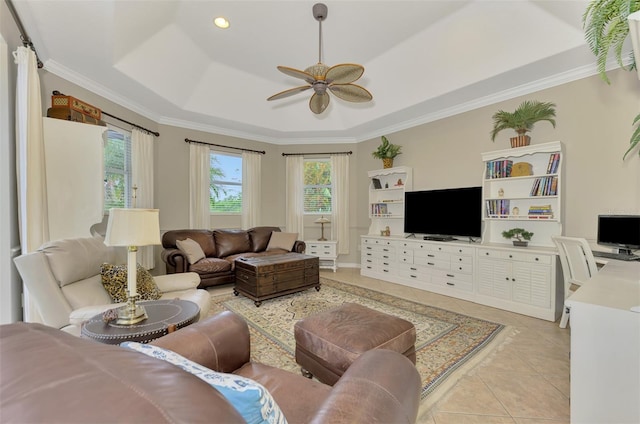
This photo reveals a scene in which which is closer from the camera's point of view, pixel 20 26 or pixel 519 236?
pixel 20 26

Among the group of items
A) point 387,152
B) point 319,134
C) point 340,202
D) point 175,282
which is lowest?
point 175,282

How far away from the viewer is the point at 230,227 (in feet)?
18.9

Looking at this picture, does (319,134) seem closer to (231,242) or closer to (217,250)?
(231,242)

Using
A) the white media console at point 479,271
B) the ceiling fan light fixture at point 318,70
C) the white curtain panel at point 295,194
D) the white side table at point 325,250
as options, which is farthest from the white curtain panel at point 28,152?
the white media console at point 479,271

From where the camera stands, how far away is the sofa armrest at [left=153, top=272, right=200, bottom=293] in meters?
2.56

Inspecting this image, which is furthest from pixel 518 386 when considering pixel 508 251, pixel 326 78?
pixel 326 78

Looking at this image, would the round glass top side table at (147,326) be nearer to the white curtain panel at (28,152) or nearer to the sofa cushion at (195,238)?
the white curtain panel at (28,152)

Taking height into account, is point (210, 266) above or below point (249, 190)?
below

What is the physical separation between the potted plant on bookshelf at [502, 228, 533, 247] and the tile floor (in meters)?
0.97

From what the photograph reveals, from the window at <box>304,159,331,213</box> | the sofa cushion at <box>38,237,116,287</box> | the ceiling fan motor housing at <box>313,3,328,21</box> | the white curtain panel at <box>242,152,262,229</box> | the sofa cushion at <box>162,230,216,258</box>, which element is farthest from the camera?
the window at <box>304,159,331,213</box>

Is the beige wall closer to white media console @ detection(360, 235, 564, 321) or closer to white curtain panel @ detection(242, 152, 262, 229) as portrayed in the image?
white curtain panel @ detection(242, 152, 262, 229)

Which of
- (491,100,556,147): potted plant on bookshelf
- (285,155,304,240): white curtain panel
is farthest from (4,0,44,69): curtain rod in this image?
(491,100,556,147): potted plant on bookshelf

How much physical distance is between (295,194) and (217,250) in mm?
2200

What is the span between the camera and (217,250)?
15.8ft
